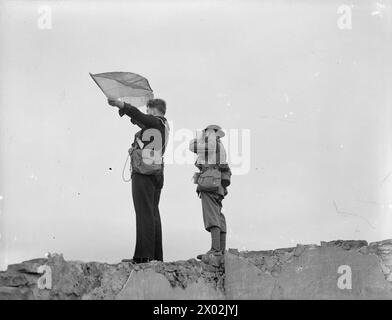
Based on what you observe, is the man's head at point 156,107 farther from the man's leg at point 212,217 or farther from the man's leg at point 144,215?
the man's leg at point 212,217

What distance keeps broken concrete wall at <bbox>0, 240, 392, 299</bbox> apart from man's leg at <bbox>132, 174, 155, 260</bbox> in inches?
16.5

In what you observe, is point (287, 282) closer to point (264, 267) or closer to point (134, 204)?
point (264, 267)

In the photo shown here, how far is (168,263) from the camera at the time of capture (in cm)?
970

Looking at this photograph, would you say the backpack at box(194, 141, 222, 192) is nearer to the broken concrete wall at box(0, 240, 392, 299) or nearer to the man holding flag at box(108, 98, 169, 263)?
the man holding flag at box(108, 98, 169, 263)

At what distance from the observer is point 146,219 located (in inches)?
400

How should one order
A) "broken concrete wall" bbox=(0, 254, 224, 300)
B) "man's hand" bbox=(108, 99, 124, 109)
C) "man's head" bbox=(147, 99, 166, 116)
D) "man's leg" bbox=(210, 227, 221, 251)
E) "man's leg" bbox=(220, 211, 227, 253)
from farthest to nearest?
"man's head" bbox=(147, 99, 166, 116) < "man's leg" bbox=(220, 211, 227, 253) < "man's leg" bbox=(210, 227, 221, 251) < "man's hand" bbox=(108, 99, 124, 109) < "broken concrete wall" bbox=(0, 254, 224, 300)

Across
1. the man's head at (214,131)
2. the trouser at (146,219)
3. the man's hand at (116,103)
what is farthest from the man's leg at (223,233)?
the man's hand at (116,103)

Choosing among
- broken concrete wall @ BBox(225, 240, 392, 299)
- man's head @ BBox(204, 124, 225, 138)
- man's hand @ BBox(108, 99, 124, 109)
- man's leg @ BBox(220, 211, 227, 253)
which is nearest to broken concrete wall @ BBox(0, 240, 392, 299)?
broken concrete wall @ BBox(225, 240, 392, 299)

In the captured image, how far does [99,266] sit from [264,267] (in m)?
1.73

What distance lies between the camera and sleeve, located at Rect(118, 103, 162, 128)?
10.1 meters

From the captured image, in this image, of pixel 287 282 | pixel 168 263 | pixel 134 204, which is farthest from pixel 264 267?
pixel 134 204

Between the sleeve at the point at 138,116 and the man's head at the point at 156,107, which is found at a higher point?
the man's head at the point at 156,107

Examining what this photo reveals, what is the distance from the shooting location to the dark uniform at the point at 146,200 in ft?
33.1

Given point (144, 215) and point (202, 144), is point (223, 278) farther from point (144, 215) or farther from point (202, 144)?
point (202, 144)
